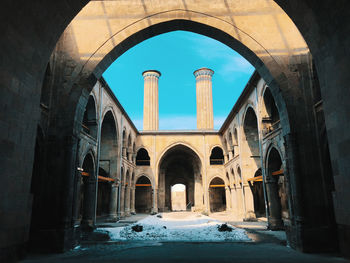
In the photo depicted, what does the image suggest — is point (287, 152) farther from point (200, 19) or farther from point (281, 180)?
point (281, 180)

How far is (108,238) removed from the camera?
31.7 feet

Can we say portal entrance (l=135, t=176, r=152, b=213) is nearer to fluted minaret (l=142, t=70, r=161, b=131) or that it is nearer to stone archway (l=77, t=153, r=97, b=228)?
fluted minaret (l=142, t=70, r=161, b=131)

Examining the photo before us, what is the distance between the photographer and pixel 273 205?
43.0 feet

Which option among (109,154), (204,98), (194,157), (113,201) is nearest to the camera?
(113,201)

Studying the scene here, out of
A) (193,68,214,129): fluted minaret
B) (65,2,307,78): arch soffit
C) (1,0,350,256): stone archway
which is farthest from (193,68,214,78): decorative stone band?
(1,0,350,256): stone archway

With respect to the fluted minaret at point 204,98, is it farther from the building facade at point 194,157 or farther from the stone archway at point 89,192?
the stone archway at point 89,192

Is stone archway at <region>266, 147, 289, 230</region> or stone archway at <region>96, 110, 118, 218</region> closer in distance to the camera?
stone archway at <region>266, 147, 289, 230</region>

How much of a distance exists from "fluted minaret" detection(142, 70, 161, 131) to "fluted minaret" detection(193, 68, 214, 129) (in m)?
5.39

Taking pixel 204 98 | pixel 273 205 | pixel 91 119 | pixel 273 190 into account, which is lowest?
pixel 273 205

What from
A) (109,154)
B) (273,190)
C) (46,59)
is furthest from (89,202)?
(46,59)

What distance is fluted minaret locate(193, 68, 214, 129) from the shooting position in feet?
103

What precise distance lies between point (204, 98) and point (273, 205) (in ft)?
68.0

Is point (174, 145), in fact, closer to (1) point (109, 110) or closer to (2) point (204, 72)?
(1) point (109, 110)

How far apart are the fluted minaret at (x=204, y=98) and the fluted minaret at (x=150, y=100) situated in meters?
5.39
